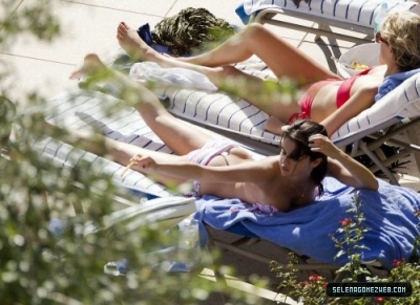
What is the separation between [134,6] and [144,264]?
634 cm

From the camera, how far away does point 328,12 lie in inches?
284

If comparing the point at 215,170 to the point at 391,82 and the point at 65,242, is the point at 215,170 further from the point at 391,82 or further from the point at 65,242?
the point at 65,242

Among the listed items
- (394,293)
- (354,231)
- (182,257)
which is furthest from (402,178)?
(182,257)

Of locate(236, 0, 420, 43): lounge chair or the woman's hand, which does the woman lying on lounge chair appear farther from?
locate(236, 0, 420, 43): lounge chair

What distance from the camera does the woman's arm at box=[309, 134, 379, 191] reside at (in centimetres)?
534

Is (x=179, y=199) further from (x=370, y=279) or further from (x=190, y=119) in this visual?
(x=190, y=119)

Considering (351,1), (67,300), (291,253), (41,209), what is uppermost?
(351,1)

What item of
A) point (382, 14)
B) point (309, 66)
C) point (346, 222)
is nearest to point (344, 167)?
point (346, 222)

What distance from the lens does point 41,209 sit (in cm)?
223

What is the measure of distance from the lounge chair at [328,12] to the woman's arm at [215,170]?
1.91 metres

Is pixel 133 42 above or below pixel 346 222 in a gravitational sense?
above

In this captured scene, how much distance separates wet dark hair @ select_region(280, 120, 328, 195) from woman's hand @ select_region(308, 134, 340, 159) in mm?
44

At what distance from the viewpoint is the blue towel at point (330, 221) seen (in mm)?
5172

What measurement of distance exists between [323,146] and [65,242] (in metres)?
3.19
